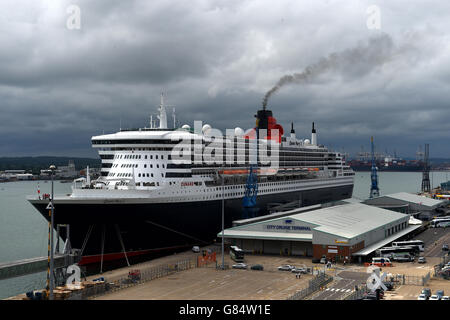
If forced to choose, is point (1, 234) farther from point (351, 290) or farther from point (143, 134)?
point (351, 290)

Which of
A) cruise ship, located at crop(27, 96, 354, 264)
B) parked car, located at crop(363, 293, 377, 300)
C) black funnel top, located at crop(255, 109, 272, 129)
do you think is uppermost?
black funnel top, located at crop(255, 109, 272, 129)

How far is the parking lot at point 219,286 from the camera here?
28.7 m

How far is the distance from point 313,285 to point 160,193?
1674cm

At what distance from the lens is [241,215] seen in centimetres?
5559

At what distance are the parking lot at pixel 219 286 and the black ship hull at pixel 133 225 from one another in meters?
6.76

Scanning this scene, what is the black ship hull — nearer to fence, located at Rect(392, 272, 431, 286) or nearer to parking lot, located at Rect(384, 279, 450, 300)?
fence, located at Rect(392, 272, 431, 286)

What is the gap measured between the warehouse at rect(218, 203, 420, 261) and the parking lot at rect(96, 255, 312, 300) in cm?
601

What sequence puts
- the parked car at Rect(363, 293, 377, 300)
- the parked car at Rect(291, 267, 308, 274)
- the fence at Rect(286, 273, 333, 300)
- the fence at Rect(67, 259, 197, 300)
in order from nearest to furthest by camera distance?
the parked car at Rect(363, 293, 377, 300)
the fence at Rect(286, 273, 333, 300)
the fence at Rect(67, 259, 197, 300)
the parked car at Rect(291, 267, 308, 274)

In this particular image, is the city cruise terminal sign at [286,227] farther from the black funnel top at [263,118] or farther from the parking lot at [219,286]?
the black funnel top at [263,118]

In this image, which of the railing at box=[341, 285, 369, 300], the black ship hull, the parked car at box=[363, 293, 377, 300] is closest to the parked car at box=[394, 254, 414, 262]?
the railing at box=[341, 285, 369, 300]

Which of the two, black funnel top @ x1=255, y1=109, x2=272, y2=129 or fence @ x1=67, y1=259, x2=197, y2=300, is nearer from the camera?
fence @ x1=67, y1=259, x2=197, y2=300

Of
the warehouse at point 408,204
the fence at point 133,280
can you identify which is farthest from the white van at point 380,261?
the warehouse at point 408,204

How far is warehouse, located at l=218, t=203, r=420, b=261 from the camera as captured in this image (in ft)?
135
